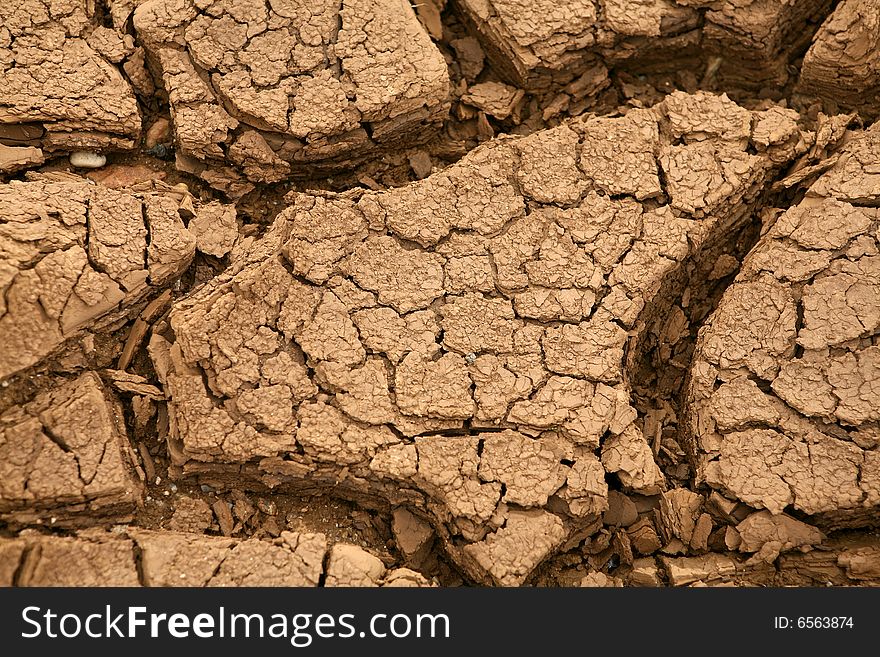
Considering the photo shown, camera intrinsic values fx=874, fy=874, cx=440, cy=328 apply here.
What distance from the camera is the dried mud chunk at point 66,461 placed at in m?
2.27

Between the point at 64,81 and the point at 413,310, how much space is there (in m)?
1.28

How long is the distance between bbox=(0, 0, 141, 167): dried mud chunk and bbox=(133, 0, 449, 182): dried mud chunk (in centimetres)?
14

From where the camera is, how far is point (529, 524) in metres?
2.39

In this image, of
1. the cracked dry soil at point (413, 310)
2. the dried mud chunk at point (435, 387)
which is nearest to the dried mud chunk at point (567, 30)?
the cracked dry soil at point (413, 310)

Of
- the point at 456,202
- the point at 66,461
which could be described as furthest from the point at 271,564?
the point at 456,202

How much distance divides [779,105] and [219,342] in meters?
2.05

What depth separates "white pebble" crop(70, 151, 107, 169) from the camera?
2.75m

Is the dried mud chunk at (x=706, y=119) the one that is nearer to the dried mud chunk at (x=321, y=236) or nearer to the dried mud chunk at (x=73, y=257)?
the dried mud chunk at (x=321, y=236)

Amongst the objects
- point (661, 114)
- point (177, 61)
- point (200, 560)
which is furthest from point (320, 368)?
point (661, 114)

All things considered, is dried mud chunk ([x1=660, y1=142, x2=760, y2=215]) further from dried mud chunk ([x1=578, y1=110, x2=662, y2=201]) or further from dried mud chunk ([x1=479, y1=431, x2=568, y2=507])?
dried mud chunk ([x1=479, y1=431, x2=568, y2=507])

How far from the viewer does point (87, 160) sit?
276cm

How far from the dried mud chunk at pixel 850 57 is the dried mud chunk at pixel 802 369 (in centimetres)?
38

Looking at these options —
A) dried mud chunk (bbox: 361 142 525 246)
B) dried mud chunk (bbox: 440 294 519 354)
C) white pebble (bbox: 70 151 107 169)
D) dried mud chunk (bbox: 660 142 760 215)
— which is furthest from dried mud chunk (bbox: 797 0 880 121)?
white pebble (bbox: 70 151 107 169)
